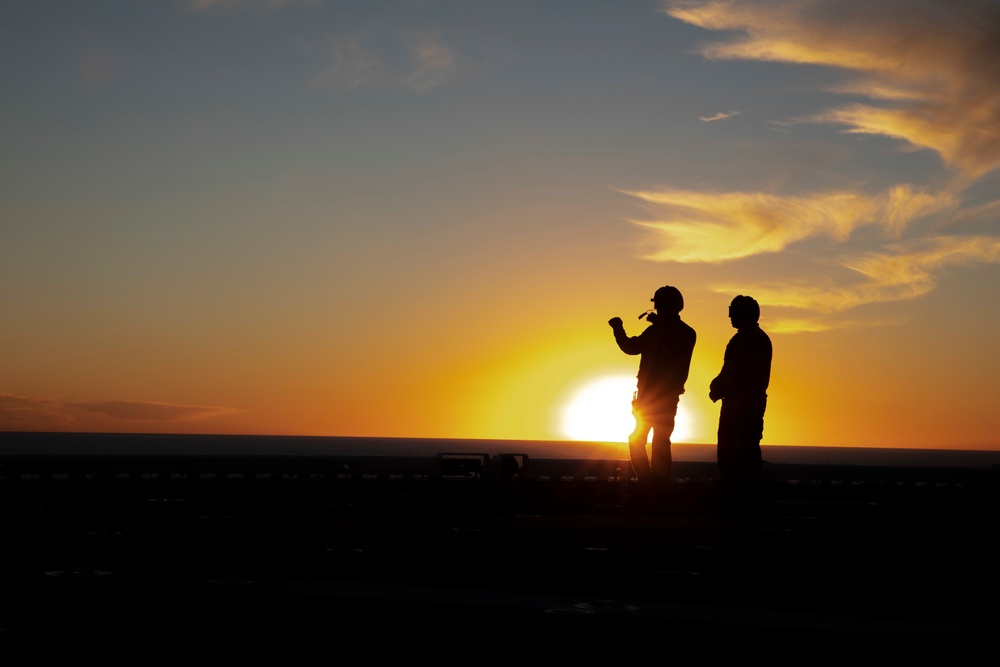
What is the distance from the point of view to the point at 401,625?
5.27 meters

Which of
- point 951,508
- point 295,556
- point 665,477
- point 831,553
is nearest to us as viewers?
point 295,556

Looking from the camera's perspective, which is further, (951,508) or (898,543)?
(951,508)

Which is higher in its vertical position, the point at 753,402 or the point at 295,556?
the point at 753,402

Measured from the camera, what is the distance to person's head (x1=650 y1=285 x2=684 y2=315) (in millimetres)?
14328

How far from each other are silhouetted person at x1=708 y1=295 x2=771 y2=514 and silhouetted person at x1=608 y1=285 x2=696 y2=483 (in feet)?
3.43

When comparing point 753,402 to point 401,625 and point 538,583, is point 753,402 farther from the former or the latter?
point 401,625

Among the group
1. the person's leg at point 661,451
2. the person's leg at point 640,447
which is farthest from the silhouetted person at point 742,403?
the person's leg at point 640,447

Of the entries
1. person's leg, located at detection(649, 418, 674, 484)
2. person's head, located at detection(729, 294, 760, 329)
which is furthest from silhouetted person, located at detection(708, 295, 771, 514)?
person's leg, located at detection(649, 418, 674, 484)

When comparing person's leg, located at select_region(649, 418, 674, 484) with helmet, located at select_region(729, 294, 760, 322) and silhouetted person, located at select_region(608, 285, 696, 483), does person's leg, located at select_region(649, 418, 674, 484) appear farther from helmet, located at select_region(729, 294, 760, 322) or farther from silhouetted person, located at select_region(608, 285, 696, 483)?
helmet, located at select_region(729, 294, 760, 322)

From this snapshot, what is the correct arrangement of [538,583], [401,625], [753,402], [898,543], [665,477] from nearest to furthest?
[401,625], [538,583], [898,543], [753,402], [665,477]

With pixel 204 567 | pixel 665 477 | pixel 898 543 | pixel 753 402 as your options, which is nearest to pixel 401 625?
pixel 204 567

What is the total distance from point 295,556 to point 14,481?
13570 millimetres

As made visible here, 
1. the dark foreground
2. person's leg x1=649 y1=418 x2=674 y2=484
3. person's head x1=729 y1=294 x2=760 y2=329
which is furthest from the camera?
person's leg x1=649 y1=418 x2=674 y2=484

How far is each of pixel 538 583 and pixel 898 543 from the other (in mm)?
4355
